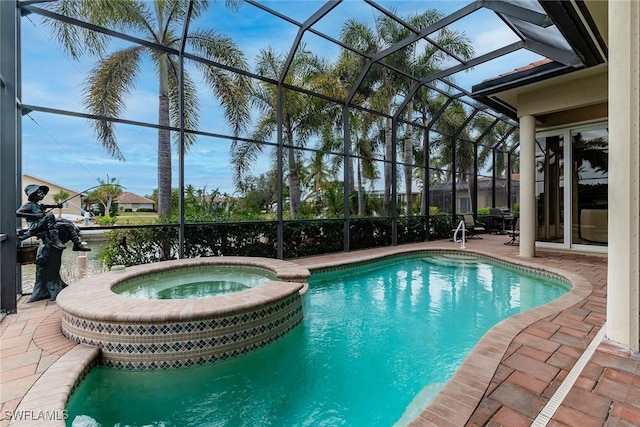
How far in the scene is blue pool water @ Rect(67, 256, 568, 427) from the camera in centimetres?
263

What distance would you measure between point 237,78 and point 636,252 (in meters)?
8.12

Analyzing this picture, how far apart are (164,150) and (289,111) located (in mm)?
5030

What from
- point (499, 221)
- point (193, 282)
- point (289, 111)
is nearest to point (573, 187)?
point (499, 221)

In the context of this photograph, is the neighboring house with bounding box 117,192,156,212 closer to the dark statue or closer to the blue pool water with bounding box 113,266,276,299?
the blue pool water with bounding box 113,266,276,299

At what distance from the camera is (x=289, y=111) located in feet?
39.5

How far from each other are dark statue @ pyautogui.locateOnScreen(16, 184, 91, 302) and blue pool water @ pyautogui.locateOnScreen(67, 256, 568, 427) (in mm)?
2429

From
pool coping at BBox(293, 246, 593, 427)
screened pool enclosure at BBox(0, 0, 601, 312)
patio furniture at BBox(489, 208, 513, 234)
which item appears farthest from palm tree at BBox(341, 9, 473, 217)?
→ pool coping at BBox(293, 246, 593, 427)

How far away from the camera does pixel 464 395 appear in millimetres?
2178

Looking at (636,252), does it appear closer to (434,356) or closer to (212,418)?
(434,356)

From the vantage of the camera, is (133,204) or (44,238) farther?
(133,204)

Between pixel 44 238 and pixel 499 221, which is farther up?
pixel 44 238

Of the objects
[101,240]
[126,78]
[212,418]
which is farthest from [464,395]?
[126,78]

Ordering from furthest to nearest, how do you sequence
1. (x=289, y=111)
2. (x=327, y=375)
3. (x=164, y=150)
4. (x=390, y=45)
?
(x=289, y=111) < (x=390, y=45) < (x=164, y=150) < (x=327, y=375)

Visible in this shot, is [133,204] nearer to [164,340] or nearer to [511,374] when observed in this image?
[164,340]
